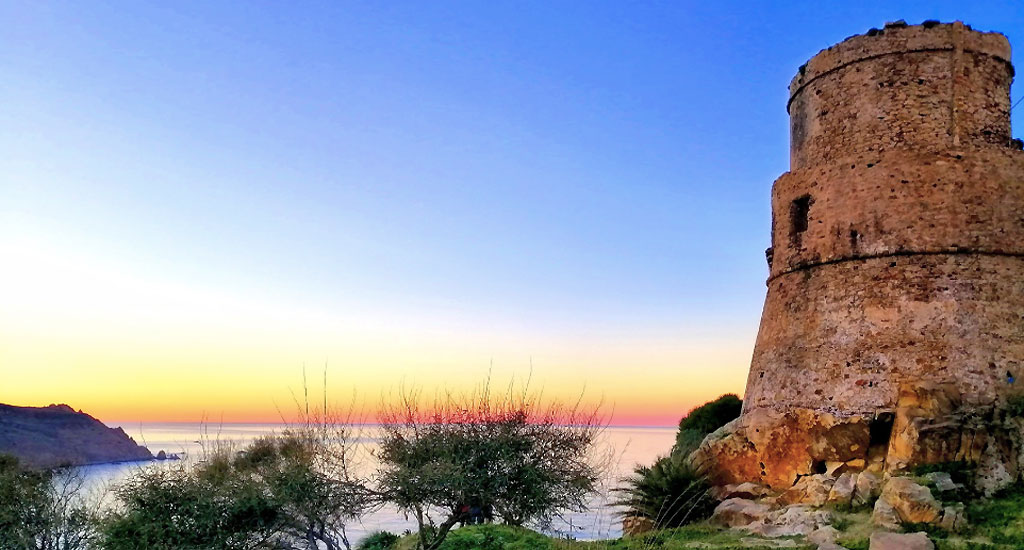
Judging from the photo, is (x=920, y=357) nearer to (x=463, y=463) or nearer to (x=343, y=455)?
(x=463, y=463)

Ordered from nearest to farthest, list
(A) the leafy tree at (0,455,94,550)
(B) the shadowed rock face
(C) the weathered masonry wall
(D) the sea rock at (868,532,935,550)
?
(D) the sea rock at (868,532,935,550)
(C) the weathered masonry wall
(A) the leafy tree at (0,455,94,550)
(B) the shadowed rock face

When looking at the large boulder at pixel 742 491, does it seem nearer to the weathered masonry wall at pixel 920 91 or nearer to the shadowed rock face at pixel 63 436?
the weathered masonry wall at pixel 920 91

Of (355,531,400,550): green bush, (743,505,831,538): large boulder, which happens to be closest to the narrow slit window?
(743,505,831,538): large boulder

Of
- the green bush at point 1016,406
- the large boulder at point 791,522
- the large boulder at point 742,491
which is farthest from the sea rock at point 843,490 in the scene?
the green bush at point 1016,406

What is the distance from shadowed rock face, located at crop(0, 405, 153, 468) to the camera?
126 feet

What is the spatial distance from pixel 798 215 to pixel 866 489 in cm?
666

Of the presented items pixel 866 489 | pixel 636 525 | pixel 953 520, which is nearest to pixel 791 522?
pixel 866 489

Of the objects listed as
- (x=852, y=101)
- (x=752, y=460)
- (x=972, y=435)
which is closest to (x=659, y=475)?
(x=752, y=460)

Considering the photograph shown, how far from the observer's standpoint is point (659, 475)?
13.0 metres

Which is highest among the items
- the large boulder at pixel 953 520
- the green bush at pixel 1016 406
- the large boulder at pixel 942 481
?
the green bush at pixel 1016 406

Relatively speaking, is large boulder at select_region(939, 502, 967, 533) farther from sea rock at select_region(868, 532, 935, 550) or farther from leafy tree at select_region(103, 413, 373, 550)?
leafy tree at select_region(103, 413, 373, 550)

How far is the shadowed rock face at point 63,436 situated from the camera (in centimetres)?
3853

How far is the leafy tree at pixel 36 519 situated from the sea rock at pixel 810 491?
14208 mm

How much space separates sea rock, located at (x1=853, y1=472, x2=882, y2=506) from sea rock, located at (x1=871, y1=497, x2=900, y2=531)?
2.28 feet
